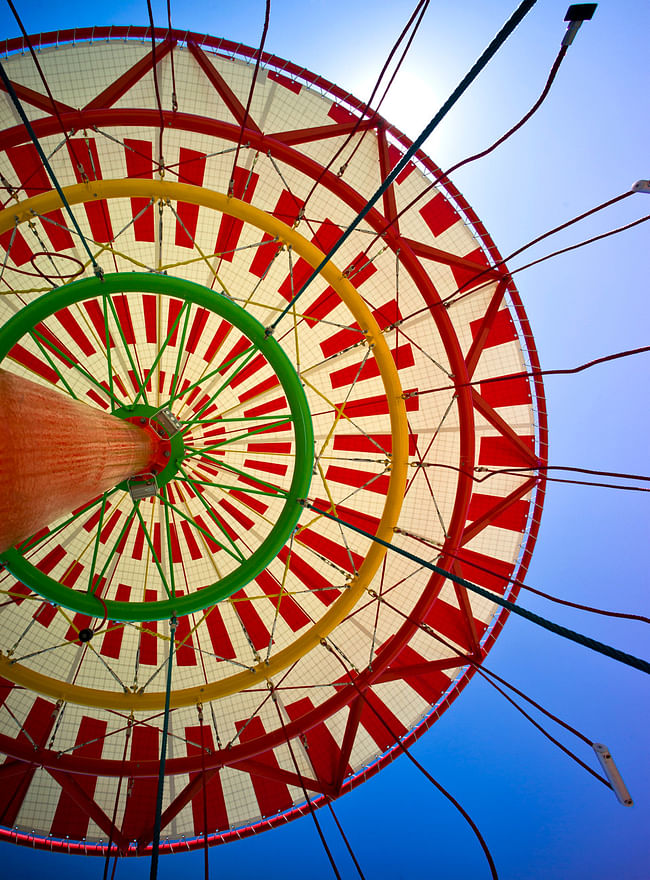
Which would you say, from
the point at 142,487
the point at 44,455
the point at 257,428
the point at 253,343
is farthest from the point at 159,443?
the point at 44,455

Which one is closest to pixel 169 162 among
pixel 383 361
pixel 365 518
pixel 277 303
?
pixel 277 303

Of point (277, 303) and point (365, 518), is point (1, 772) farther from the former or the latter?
point (277, 303)

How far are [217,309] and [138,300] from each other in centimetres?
561

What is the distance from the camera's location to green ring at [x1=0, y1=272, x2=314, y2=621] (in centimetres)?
626

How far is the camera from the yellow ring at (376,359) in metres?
7.01

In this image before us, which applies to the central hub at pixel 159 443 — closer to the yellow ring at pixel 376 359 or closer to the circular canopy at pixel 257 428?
the circular canopy at pixel 257 428

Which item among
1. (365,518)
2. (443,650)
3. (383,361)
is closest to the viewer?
(383,361)

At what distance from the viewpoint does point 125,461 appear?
597 cm

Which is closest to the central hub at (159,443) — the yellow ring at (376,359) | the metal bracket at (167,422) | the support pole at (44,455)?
the metal bracket at (167,422)

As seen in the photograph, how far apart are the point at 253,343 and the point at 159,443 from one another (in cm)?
224

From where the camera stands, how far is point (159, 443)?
7.57 metres

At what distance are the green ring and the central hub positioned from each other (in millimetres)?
1653

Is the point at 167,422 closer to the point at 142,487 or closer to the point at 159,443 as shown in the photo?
the point at 159,443

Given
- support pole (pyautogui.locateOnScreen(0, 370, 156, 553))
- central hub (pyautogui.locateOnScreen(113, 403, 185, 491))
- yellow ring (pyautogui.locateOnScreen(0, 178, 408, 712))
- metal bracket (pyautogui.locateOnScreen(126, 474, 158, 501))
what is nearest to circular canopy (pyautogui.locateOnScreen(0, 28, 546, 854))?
yellow ring (pyautogui.locateOnScreen(0, 178, 408, 712))
